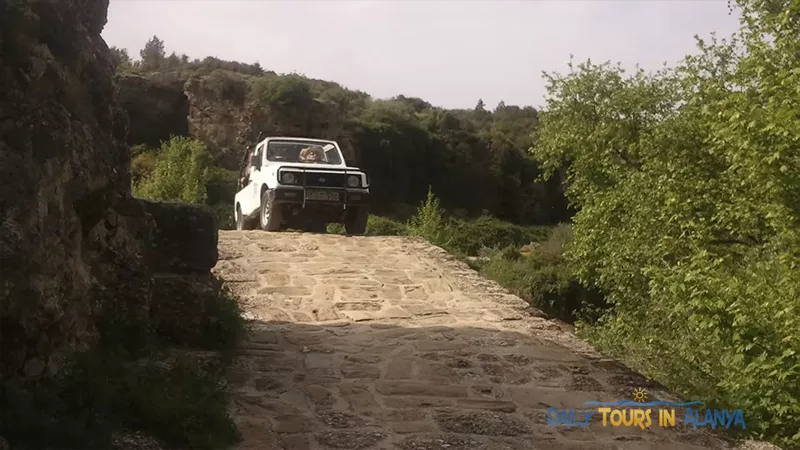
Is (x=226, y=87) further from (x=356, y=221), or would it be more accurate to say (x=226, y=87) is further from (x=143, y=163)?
(x=356, y=221)

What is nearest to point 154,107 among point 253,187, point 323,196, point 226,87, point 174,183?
point 226,87

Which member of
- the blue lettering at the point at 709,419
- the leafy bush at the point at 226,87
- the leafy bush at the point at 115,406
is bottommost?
the blue lettering at the point at 709,419

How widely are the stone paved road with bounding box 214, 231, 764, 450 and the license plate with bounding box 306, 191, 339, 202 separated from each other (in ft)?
8.80

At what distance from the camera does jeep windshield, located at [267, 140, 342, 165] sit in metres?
13.3

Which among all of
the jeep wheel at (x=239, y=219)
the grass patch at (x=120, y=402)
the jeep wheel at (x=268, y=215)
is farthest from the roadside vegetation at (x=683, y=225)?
the grass patch at (x=120, y=402)

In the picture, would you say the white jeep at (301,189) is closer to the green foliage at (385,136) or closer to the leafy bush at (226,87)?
the green foliage at (385,136)

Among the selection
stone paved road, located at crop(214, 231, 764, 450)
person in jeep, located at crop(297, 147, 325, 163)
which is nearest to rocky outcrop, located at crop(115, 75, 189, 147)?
person in jeep, located at crop(297, 147, 325, 163)

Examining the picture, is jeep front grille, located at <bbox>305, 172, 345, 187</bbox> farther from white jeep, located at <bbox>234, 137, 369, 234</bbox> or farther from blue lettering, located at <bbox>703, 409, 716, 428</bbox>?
blue lettering, located at <bbox>703, 409, 716, 428</bbox>

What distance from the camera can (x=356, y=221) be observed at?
42.3ft

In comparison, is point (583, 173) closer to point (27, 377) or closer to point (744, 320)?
point (744, 320)

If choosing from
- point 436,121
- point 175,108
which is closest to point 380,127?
point 436,121

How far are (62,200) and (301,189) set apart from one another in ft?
27.5

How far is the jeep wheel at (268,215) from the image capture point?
40.2ft

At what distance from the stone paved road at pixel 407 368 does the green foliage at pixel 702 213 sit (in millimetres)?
1238
